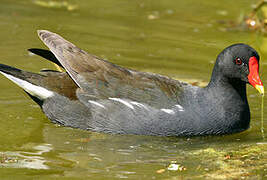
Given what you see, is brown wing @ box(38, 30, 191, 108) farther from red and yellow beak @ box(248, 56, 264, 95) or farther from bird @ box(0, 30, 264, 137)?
red and yellow beak @ box(248, 56, 264, 95)

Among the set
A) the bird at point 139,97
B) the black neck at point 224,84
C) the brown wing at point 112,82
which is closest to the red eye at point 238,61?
the bird at point 139,97

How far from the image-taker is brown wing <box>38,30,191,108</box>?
5.81m

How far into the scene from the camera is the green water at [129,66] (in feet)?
16.2

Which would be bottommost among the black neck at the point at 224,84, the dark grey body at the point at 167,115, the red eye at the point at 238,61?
the dark grey body at the point at 167,115

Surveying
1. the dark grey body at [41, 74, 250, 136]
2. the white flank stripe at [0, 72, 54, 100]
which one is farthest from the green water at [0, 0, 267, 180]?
the white flank stripe at [0, 72, 54, 100]

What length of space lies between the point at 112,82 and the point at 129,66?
2157 millimetres

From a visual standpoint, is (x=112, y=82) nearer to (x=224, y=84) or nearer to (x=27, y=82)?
(x=27, y=82)

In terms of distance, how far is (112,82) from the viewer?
589 cm

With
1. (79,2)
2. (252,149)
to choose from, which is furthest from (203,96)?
(79,2)

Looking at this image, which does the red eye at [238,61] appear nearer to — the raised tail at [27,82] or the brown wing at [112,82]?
the brown wing at [112,82]

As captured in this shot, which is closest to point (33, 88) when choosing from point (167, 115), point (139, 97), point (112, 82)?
point (112, 82)

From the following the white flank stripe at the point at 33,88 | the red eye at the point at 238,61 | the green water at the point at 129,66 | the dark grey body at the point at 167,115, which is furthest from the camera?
the white flank stripe at the point at 33,88

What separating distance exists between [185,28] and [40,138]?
194 inches

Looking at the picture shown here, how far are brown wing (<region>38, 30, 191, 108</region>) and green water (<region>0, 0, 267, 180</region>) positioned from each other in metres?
0.40
